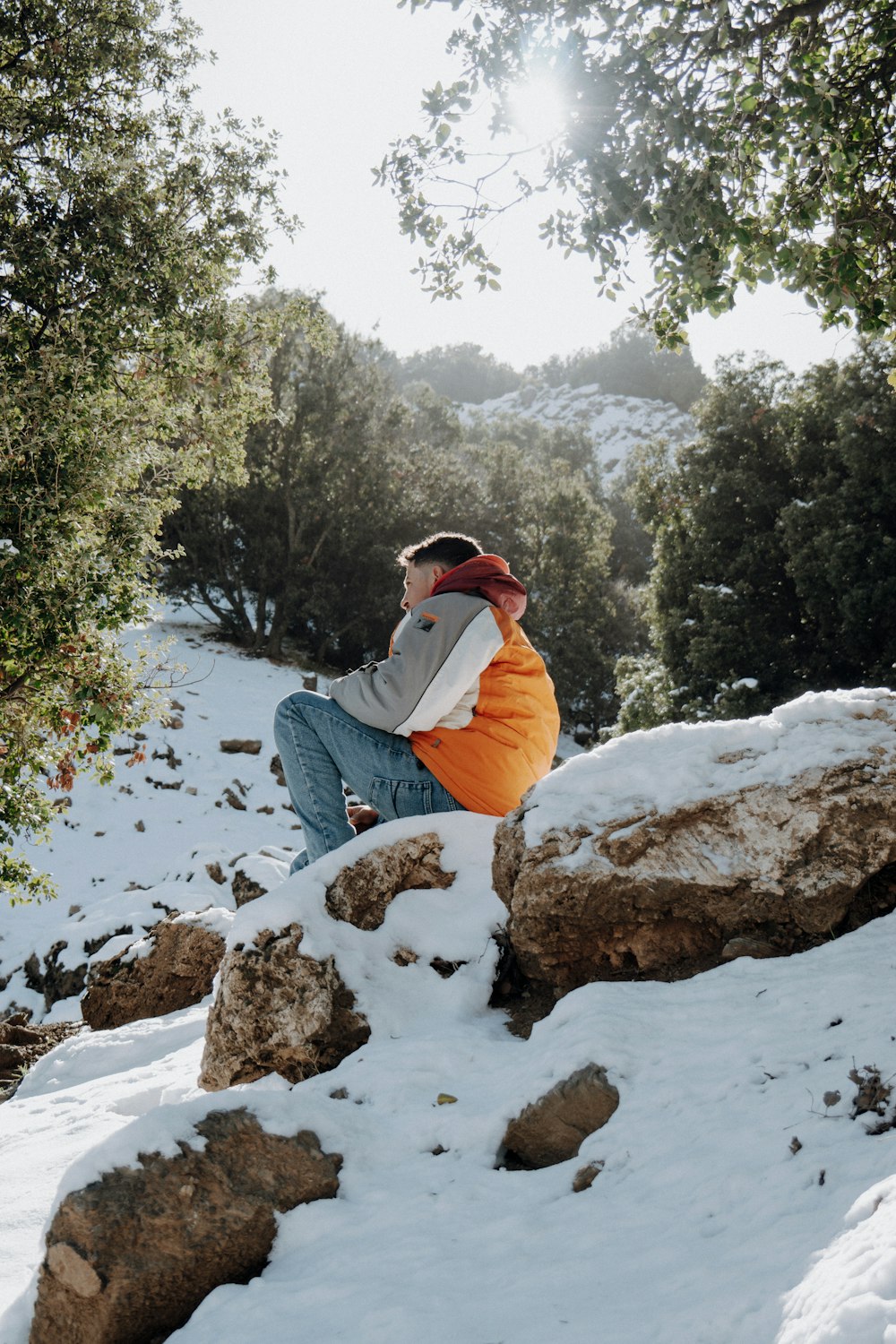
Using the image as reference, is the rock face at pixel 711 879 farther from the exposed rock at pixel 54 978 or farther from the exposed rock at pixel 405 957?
the exposed rock at pixel 54 978

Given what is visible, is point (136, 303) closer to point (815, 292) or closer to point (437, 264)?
point (437, 264)

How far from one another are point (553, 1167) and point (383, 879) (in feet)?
5.24

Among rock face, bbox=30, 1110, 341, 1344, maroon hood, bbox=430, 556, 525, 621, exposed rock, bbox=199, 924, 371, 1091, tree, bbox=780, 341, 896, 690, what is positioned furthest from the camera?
tree, bbox=780, 341, 896, 690

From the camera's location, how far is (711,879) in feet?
10.4

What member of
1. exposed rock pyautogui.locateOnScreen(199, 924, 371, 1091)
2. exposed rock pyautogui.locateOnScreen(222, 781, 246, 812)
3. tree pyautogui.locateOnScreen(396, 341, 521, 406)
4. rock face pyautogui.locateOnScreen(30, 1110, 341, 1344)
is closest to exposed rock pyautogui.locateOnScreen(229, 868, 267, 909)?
exposed rock pyautogui.locateOnScreen(199, 924, 371, 1091)

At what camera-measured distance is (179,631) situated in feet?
76.7

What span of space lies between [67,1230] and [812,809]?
8.55ft

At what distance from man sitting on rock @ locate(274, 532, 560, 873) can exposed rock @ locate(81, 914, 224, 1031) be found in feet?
7.61

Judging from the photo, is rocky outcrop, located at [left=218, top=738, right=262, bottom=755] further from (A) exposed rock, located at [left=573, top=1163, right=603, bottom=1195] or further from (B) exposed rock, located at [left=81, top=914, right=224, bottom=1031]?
(A) exposed rock, located at [left=573, top=1163, right=603, bottom=1195]

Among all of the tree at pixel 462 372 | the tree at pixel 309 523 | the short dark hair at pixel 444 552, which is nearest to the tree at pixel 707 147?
the short dark hair at pixel 444 552

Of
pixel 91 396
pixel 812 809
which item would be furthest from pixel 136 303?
pixel 812 809

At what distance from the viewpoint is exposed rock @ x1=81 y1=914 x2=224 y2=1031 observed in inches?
237

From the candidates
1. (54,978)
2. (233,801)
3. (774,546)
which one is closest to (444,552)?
(54,978)

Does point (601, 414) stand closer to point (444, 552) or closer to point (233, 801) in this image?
point (233, 801)
